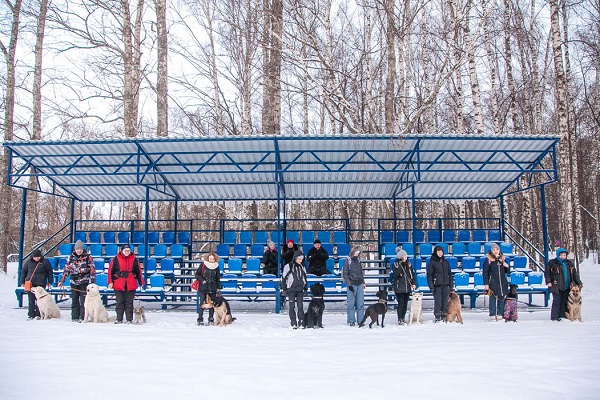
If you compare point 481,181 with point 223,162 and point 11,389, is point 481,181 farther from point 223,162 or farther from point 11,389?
point 11,389

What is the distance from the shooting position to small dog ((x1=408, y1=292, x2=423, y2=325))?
980cm

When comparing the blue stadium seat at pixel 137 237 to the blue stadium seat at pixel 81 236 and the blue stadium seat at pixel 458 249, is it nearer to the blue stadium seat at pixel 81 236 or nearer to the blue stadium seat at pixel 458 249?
the blue stadium seat at pixel 81 236

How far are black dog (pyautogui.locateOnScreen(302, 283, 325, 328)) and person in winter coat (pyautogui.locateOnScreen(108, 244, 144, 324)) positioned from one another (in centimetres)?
365

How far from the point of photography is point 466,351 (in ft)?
22.5

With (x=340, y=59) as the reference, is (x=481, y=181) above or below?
below

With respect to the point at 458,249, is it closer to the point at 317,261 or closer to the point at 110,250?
the point at 317,261

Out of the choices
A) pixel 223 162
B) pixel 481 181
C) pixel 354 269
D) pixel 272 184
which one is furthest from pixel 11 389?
pixel 481 181

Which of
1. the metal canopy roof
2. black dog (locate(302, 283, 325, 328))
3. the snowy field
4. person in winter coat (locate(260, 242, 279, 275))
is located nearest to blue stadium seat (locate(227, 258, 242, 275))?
person in winter coat (locate(260, 242, 279, 275))

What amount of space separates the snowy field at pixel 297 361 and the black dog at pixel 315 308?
14.1 inches

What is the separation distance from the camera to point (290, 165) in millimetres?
12297

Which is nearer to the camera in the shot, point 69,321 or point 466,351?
point 466,351

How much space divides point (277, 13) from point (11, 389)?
13.0 metres

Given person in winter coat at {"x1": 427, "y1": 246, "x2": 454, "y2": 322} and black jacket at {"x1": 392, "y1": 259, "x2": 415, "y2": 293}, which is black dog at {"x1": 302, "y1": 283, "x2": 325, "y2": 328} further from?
person in winter coat at {"x1": 427, "y1": 246, "x2": 454, "y2": 322}

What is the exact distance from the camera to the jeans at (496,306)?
10.2m
